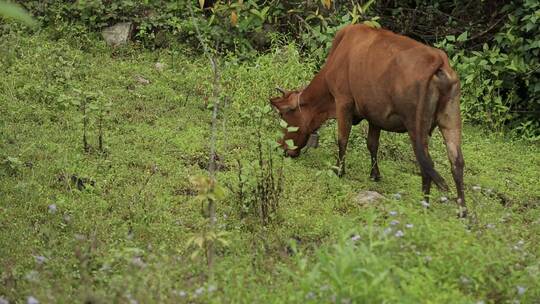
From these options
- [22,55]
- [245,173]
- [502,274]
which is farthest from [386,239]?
[22,55]

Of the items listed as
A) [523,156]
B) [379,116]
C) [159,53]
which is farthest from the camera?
[159,53]

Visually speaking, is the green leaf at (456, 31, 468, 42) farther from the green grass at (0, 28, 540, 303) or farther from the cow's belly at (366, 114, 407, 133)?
the cow's belly at (366, 114, 407, 133)

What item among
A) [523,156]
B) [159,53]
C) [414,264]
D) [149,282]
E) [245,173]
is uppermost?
[414,264]

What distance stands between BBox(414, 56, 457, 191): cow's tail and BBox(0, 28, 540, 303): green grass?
0.42m

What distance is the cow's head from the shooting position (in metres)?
7.84

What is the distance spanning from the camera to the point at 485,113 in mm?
9305

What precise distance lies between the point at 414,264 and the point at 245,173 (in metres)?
2.23

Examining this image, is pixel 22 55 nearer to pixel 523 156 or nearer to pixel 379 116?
pixel 379 116

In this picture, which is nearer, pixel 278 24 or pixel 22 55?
pixel 22 55

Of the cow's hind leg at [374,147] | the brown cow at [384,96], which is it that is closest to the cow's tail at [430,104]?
the brown cow at [384,96]

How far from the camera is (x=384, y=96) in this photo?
669 cm

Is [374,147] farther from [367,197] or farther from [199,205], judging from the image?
[199,205]

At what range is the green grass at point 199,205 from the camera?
4.09 meters

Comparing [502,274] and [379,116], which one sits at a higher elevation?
[502,274]
